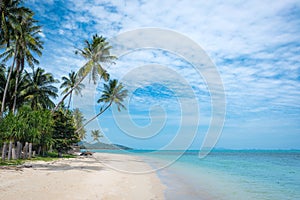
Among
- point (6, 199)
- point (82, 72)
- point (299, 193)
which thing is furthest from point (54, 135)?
point (299, 193)

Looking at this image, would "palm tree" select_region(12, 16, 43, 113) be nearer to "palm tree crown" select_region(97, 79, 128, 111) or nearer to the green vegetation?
the green vegetation

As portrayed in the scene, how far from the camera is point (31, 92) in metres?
27.1

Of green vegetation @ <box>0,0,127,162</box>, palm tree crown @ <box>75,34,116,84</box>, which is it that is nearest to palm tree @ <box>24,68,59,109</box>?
green vegetation @ <box>0,0,127,162</box>

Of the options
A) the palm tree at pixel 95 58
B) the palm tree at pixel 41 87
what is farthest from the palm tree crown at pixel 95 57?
the palm tree at pixel 41 87

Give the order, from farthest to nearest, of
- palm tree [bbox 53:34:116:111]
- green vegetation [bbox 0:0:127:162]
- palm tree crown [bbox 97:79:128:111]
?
1. palm tree crown [bbox 97:79:128:111]
2. palm tree [bbox 53:34:116:111]
3. green vegetation [bbox 0:0:127:162]

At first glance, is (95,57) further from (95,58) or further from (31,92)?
(31,92)

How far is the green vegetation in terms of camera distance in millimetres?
16188

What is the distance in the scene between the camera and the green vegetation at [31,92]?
16.2 m

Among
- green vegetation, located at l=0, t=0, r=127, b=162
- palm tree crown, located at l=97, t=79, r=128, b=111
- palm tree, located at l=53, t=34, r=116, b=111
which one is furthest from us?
palm tree crown, located at l=97, t=79, r=128, b=111

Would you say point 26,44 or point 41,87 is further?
point 41,87

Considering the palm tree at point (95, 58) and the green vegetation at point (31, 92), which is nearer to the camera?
the green vegetation at point (31, 92)

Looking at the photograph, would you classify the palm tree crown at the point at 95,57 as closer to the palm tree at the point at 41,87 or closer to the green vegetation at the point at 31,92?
the green vegetation at the point at 31,92

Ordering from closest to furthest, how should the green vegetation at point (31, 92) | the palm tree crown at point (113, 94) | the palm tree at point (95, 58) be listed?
the green vegetation at point (31, 92)
the palm tree at point (95, 58)
the palm tree crown at point (113, 94)

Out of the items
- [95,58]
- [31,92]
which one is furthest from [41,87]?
[95,58]
